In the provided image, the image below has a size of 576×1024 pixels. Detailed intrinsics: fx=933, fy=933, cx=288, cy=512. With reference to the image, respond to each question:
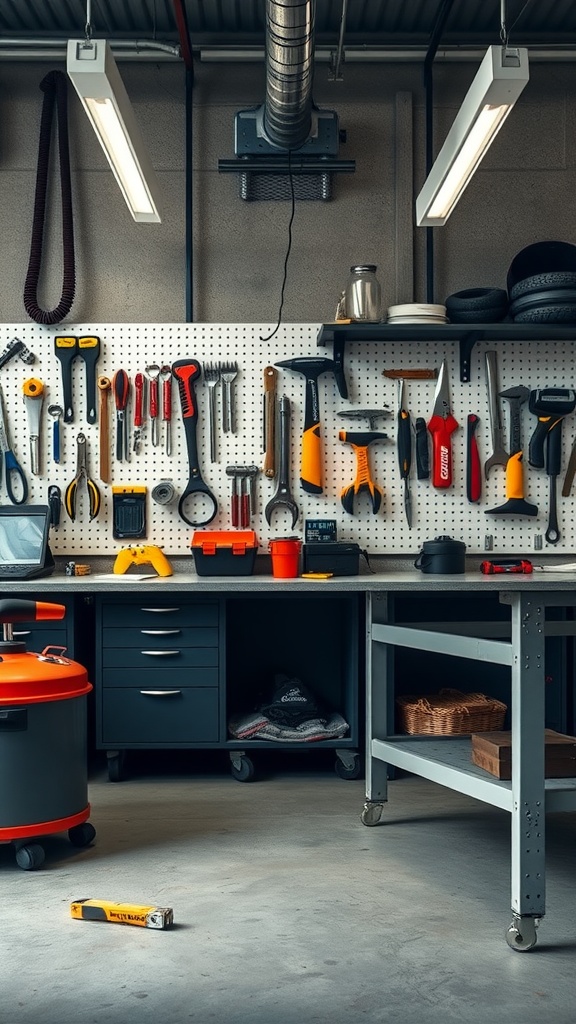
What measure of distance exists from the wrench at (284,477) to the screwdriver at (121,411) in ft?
2.23

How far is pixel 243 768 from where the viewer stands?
3615 mm

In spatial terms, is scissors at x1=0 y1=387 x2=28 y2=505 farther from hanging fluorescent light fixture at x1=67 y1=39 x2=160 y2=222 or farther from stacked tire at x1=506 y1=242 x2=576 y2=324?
stacked tire at x1=506 y1=242 x2=576 y2=324

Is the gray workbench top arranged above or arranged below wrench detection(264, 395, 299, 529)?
below

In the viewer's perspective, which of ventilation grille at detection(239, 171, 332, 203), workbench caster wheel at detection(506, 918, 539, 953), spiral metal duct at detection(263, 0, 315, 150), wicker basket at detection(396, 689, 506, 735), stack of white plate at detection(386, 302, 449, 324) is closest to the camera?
workbench caster wheel at detection(506, 918, 539, 953)

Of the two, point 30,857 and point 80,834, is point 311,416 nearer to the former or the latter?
point 80,834

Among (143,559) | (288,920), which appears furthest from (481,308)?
(288,920)

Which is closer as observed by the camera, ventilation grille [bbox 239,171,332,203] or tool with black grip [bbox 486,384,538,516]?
tool with black grip [bbox 486,384,538,516]

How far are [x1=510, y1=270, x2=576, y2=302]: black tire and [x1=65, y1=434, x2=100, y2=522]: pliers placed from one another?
6.53ft

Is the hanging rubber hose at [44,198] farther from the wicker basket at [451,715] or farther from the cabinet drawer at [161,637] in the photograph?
the wicker basket at [451,715]

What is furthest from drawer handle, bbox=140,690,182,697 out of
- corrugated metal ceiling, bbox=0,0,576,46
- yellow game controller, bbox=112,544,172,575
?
corrugated metal ceiling, bbox=0,0,576,46

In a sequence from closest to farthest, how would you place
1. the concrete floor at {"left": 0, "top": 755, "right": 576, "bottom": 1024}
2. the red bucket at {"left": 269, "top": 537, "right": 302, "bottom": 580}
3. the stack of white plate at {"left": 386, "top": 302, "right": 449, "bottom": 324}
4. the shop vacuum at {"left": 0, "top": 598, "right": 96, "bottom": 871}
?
the concrete floor at {"left": 0, "top": 755, "right": 576, "bottom": 1024}
the shop vacuum at {"left": 0, "top": 598, "right": 96, "bottom": 871}
the red bucket at {"left": 269, "top": 537, "right": 302, "bottom": 580}
the stack of white plate at {"left": 386, "top": 302, "right": 449, "bottom": 324}

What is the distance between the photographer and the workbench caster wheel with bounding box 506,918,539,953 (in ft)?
6.79

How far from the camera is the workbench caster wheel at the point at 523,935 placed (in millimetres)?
2068

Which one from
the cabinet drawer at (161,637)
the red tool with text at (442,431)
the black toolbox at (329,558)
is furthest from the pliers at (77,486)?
the red tool with text at (442,431)
